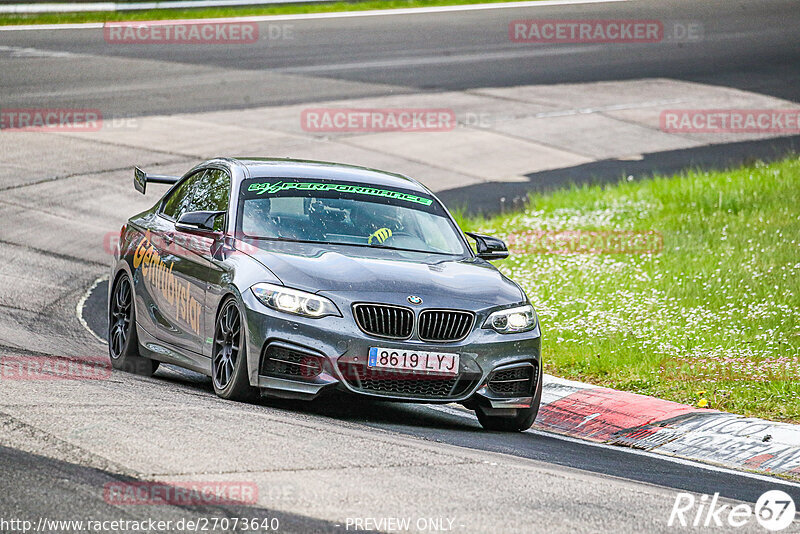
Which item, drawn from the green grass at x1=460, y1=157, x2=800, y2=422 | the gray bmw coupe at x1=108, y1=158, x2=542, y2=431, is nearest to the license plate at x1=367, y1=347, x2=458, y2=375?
the gray bmw coupe at x1=108, y1=158, x2=542, y2=431

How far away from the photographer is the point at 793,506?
6938mm

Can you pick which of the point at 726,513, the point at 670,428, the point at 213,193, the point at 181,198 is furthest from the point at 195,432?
the point at 181,198

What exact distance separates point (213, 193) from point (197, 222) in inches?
31.9

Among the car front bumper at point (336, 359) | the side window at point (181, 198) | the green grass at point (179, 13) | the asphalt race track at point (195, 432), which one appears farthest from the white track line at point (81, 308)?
the green grass at point (179, 13)

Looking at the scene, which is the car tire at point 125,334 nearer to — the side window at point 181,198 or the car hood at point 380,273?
the side window at point 181,198

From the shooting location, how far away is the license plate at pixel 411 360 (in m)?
8.15

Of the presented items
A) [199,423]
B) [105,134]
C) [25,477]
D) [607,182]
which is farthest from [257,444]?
[105,134]

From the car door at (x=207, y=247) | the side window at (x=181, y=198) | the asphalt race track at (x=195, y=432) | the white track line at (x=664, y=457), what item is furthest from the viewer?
the side window at (x=181, y=198)

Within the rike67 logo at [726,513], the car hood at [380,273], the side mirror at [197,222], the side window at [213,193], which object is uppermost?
the side window at [213,193]

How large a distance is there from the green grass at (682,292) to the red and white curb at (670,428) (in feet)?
1.36

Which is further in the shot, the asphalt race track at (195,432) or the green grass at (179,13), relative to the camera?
the green grass at (179,13)

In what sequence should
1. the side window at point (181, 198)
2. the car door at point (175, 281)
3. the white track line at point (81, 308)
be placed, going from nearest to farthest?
the car door at point (175, 281) < the side window at point (181, 198) < the white track line at point (81, 308)

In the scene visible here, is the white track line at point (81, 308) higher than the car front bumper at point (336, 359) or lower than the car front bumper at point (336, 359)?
lower

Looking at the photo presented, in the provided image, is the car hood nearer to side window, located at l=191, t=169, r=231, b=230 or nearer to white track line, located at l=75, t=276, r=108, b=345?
side window, located at l=191, t=169, r=231, b=230
